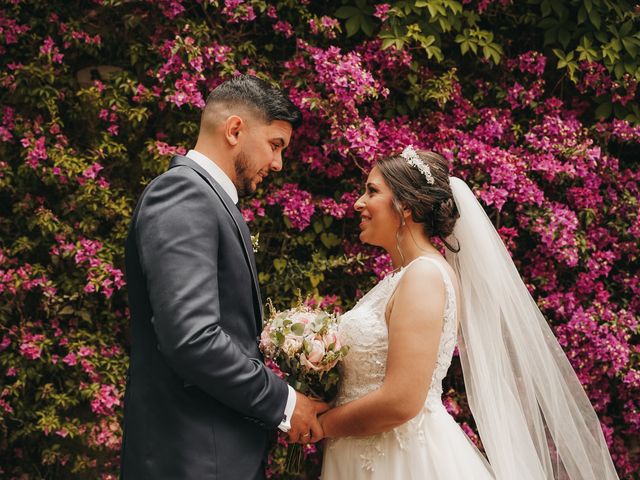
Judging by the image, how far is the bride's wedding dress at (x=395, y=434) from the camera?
2.51m

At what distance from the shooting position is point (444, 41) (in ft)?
13.7

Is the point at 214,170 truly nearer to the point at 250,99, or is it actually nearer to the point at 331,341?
the point at 250,99

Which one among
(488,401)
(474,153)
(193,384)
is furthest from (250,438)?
(474,153)

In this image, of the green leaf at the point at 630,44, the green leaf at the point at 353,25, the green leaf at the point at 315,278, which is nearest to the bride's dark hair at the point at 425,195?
the green leaf at the point at 315,278

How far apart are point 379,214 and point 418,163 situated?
0.29m

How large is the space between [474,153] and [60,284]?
2.66 m

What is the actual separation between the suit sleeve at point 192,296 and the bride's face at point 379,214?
3.04 ft

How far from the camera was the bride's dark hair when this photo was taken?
276 cm

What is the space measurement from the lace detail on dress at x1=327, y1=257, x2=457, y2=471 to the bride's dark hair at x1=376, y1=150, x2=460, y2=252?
0.27 metres

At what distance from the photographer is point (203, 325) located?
1923mm

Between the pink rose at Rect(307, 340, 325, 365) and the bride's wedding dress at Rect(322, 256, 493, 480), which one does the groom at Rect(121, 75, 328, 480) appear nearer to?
the pink rose at Rect(307, 340, 325, 365)

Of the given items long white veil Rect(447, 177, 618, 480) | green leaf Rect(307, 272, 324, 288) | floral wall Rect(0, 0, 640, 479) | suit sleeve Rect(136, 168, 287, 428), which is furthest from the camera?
green leaf Rect(307, 272, 324, 288)

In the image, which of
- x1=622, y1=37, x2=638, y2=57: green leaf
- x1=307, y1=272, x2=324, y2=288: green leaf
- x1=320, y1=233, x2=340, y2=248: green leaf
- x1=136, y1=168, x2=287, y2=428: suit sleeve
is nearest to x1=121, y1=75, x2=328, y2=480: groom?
x1=136, y1=168, x2=287, y2=428: suit sleeve

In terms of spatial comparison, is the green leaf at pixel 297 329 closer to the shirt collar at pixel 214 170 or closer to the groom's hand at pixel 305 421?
the groom's hand at pixel 305 421
